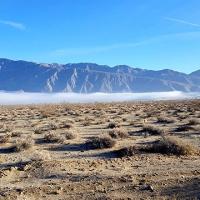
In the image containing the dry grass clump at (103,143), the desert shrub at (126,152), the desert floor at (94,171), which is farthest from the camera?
the dry grass clump at (103,143)

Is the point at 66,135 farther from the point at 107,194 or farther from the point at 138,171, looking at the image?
the point at 107,194

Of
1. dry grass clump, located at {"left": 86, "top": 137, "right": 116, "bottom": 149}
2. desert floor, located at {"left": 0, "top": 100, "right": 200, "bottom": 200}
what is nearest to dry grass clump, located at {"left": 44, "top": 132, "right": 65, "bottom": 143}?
desert floor, located at {"left": 0, "top": 100, "right": 200, "bottom": 200}

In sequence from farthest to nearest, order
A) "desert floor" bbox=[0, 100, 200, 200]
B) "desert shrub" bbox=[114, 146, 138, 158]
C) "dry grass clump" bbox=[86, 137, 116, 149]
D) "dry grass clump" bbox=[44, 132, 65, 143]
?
1. "dry grass clump" bbox=[44, 132, 65, 143]
2. "dry grass clump" bbox=[86, 137, 116, 149]
3. "desert shrub" bbox=[114, 146, 138, 158]
4. "desert floor" bbox=[0, 100, 200, 200]

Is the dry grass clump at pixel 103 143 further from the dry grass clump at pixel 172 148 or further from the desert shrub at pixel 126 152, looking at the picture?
the dry grass clump at pixel 172 148

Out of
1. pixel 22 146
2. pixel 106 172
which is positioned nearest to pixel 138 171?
pixel 106 172

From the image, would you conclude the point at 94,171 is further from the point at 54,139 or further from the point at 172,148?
the point at 54,139

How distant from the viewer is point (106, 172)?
16.5 metres

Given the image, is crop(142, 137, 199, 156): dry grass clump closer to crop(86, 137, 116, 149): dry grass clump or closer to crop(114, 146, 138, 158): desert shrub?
crop(114, 146, 138, 158): desert shrub

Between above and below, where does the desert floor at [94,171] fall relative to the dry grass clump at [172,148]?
below

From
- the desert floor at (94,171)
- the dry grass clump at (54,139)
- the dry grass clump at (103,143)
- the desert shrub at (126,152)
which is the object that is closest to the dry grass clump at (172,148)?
the desert floor at (94,171)

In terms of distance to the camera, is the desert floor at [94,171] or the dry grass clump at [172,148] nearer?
the desert floor at [94,171]

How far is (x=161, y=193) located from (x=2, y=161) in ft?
25.3

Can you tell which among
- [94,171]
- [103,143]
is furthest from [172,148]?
[94,171]

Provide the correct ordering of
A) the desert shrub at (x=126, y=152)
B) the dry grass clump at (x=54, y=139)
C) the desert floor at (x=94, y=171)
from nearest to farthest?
1. the desert floor at (x=94, y=171)
2. the desert shrub at (x=126, y=152)
3. the dry grass clump at (x=54, y=139)
